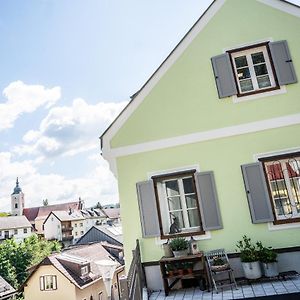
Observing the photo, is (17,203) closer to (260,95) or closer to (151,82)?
(151,82)

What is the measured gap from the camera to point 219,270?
6043 mm

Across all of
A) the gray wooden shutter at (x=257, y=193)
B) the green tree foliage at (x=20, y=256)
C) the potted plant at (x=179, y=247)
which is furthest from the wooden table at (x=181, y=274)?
the green tree foliage at (x=20, y=256)

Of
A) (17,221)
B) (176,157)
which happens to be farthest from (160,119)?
(17,221)

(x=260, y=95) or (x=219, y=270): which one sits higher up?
(x=260, y=95)

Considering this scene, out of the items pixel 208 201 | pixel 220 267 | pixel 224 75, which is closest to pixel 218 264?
pixel 220 267

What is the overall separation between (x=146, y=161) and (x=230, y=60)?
3.29 metres

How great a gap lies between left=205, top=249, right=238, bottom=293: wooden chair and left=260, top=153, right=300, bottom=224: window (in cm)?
150

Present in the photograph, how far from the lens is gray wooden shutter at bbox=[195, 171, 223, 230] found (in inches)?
262

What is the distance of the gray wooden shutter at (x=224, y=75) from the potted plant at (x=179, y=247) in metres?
3.53

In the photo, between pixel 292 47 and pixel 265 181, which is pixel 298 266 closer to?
pixel 265 181

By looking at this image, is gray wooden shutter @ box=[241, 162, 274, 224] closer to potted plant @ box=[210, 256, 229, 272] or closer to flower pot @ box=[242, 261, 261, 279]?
flower pot @ box=[242, 261, 261, 279]

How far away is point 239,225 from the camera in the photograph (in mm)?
6590

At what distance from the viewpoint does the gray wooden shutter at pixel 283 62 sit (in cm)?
693

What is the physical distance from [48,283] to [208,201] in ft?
72.1
